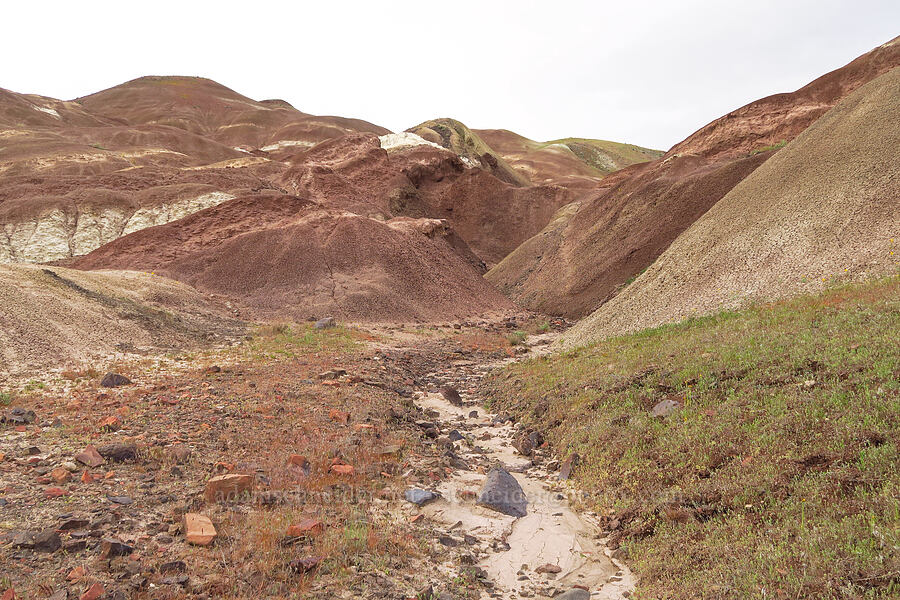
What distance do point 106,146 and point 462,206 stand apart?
44.5 metres

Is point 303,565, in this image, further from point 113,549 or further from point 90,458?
point 90,458

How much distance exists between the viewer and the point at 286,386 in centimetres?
1202

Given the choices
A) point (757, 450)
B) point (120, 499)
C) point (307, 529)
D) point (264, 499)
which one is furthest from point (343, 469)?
point (757, 450)

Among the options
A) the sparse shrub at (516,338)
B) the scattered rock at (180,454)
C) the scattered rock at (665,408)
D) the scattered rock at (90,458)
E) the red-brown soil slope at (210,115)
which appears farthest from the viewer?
the red-brown soil slope at (210,115)

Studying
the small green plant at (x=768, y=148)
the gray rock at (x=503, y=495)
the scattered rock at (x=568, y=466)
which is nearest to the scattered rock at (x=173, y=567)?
the gray rock at (x=503, y=495)

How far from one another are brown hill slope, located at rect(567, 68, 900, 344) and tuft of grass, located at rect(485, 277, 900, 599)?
2.77 meters

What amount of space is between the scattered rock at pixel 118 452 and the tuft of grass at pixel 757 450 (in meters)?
6.40

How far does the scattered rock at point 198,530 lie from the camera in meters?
5.35

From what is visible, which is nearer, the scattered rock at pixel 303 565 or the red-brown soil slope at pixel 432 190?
the scattered rock at pixel 303 565

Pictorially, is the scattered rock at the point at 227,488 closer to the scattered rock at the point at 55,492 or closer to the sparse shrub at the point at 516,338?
the scattered rock at the point at 55,492

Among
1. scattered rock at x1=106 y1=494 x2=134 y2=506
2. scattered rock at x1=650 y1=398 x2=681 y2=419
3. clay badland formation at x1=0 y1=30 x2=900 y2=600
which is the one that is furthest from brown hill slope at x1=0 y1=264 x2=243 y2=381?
scattered rock at x1=650 y1=398 x2=681 y2=419

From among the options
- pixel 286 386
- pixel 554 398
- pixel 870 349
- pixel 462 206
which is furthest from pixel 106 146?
pixel 870 349

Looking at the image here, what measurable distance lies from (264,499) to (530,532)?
11.0 ft

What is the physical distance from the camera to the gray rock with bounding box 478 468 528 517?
7.10 meters
